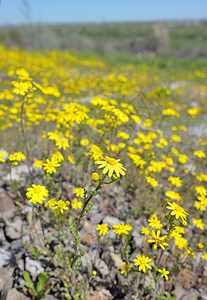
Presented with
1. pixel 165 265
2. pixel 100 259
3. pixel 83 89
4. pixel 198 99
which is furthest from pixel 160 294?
pixel 198 99

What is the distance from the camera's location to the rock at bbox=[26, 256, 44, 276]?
7.68 feet

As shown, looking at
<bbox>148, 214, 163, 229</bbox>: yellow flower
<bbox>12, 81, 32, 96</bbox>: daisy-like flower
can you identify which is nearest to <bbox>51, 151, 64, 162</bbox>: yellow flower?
<bbox>12, 81, 32, 96</bbox>: daisy-like flower

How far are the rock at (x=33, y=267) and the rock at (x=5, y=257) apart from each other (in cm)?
21

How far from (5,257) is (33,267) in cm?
37

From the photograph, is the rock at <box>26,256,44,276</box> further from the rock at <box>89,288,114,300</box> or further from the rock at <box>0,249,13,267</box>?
the rock at <box>89,288,114,300</box>

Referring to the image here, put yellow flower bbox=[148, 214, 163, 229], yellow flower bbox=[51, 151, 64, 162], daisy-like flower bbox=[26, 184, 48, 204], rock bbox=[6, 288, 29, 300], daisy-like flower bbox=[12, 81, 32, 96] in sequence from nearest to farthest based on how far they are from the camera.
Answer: daisy-like flower bbox=[26, 184, 48, 204] < rock bbox=[6, 288, 29, 300] < yellow flower bbox=[148, 214, 163, 229] < yellow flower bbox=[51, 151, 64, 162] < daisy-like flower bbox=[12, 81, 32, 96]

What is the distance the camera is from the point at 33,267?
2.37 meters

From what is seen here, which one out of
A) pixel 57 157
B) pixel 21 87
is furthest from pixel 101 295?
pixel 21 87

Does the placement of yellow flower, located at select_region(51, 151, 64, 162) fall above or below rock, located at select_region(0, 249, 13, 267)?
above

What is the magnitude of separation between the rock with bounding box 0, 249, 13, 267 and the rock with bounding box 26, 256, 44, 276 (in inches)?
8.4

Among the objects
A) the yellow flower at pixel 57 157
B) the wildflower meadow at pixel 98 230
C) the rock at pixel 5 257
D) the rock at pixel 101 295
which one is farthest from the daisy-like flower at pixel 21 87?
the rock at pixel 101 295

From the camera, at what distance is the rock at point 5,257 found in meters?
2.38

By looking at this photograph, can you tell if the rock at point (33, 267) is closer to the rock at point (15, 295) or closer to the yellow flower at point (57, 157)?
the rock at point (15, 295)

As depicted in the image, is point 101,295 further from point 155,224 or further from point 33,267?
point 155,224
